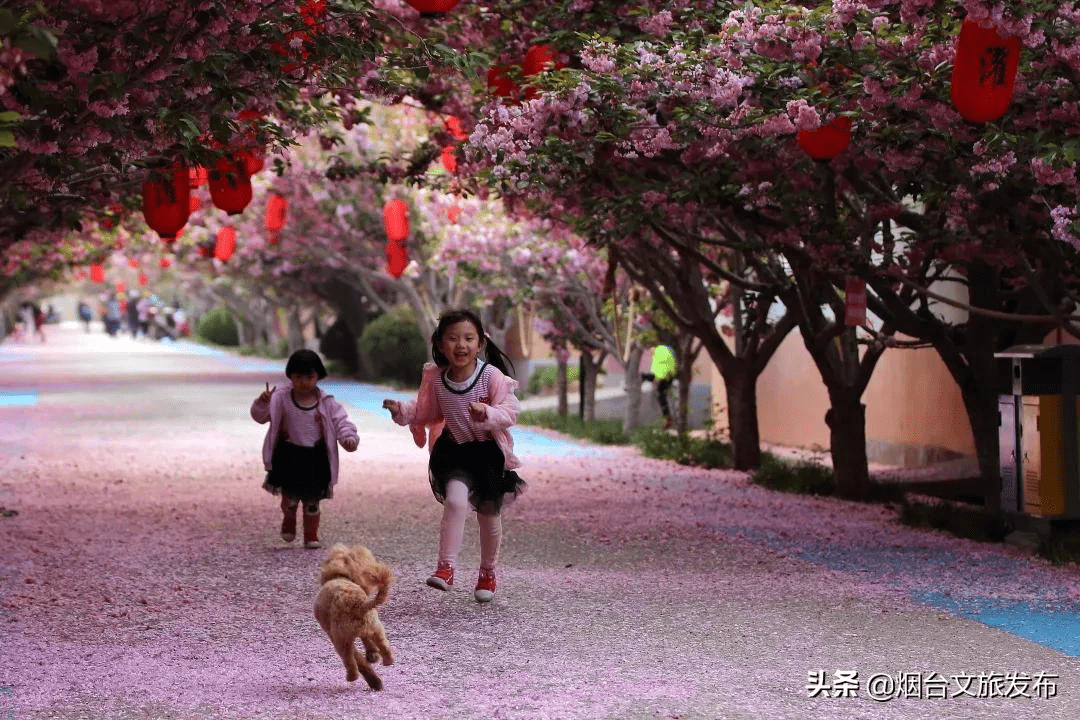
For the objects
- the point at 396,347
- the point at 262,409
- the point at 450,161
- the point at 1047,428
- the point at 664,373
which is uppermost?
the point at 450,161

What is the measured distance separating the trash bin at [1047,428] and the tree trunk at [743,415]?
232 inches

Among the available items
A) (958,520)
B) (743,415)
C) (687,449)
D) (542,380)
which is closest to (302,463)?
(958,520)

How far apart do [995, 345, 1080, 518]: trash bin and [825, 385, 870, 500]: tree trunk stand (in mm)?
3613

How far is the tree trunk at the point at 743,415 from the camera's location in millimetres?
16250

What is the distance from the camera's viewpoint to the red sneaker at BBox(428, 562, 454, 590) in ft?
24.8

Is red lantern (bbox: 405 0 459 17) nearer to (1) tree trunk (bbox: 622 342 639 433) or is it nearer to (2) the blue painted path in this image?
(2) the blue painted path

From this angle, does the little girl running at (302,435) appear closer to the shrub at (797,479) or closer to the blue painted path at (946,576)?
the blue painted path at (946,576)

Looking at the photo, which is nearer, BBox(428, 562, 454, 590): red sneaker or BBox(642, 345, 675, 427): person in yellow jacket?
BBox(428, 562, 454, 590): red sneaker

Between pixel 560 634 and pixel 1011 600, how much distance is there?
2.76 m

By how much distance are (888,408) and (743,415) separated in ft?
9.49

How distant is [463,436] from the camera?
25.4ft

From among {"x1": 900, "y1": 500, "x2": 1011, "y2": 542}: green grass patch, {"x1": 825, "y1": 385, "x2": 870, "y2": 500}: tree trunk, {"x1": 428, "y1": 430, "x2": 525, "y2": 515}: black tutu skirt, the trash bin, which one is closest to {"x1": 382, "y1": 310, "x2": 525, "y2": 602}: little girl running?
{"x1": 428, "y1": 430, "x2": 525, "y2": 515}: black tutu skirt

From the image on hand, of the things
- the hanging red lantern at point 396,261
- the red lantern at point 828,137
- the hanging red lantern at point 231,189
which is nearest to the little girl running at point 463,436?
the red lantern at point 828,137

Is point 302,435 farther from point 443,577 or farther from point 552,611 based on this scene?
point 552,611
